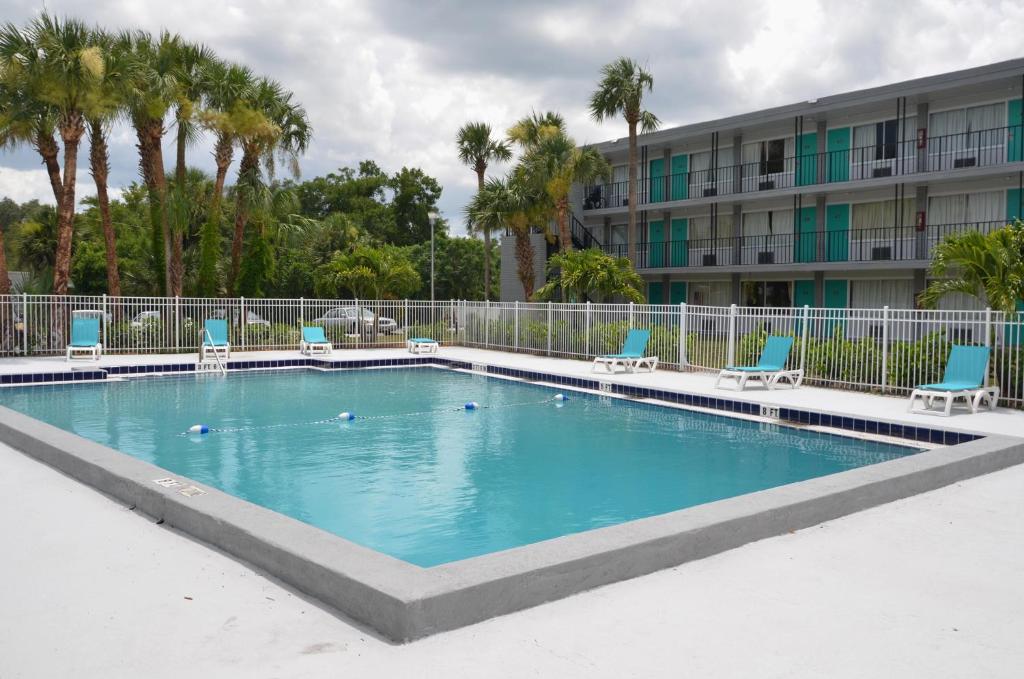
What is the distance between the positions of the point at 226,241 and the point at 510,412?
1193 inches

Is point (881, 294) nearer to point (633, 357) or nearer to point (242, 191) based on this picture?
point (633, 357)

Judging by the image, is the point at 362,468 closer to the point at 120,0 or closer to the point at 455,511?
the point at 455,511

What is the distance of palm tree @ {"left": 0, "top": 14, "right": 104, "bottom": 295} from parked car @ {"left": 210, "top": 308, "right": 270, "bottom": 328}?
4.43 metres

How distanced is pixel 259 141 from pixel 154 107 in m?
3.19

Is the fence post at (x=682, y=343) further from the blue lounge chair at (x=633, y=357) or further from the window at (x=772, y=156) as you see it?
the window at (x=772, y=156)

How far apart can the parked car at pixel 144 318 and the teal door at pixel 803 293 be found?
2056cm

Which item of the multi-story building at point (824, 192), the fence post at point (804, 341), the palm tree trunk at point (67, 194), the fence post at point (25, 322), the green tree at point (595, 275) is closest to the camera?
the fence post at point (804, 341)

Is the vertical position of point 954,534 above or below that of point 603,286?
below

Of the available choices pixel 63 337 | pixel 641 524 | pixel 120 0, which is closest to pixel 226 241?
pixel 63 337

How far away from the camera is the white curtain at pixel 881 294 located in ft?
82.8

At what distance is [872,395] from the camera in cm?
1234

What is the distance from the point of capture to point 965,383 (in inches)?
414

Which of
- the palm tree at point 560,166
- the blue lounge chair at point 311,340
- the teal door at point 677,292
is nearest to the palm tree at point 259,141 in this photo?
the blue lounge chair at point 311,340

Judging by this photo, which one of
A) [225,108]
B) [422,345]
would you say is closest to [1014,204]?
[422,345]
